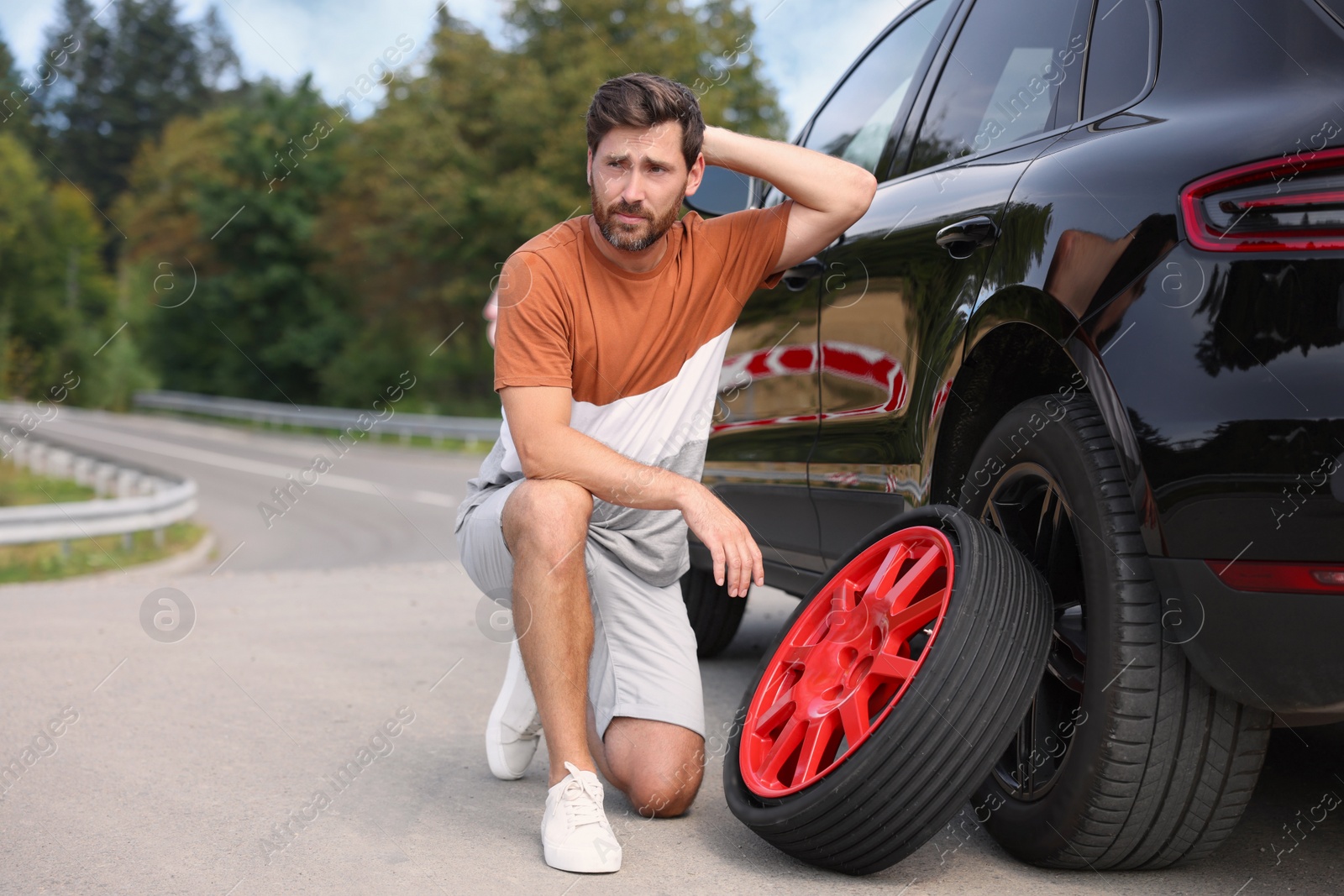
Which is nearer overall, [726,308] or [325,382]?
[726,308]

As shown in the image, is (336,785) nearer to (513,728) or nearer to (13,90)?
(513,728)

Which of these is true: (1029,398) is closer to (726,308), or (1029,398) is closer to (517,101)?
(726,308)

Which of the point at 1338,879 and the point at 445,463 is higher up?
the point at 1338,879

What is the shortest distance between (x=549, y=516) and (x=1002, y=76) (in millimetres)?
1559

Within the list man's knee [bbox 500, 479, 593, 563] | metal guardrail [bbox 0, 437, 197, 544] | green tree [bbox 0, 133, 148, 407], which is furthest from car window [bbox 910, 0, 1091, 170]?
green tree [bbox 0, 133, 148, 407]

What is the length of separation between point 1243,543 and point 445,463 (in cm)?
2023

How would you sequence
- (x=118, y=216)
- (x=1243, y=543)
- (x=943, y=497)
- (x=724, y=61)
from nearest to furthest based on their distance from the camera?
(x=1243, y=543), (x=943, y=497), (x=724, y=61), (x=118, y=216)

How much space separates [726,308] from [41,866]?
1963 millimetres

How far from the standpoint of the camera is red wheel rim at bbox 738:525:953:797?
2.53 meters

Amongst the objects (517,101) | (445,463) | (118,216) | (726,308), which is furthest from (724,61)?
(118,216)

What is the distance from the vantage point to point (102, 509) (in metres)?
10.6

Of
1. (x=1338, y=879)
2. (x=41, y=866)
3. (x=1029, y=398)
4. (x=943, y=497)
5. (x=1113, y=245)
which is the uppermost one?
(x=1113, y=245)

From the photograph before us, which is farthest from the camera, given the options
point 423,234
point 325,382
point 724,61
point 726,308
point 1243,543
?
point 325,382

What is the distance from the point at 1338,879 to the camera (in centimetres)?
247
